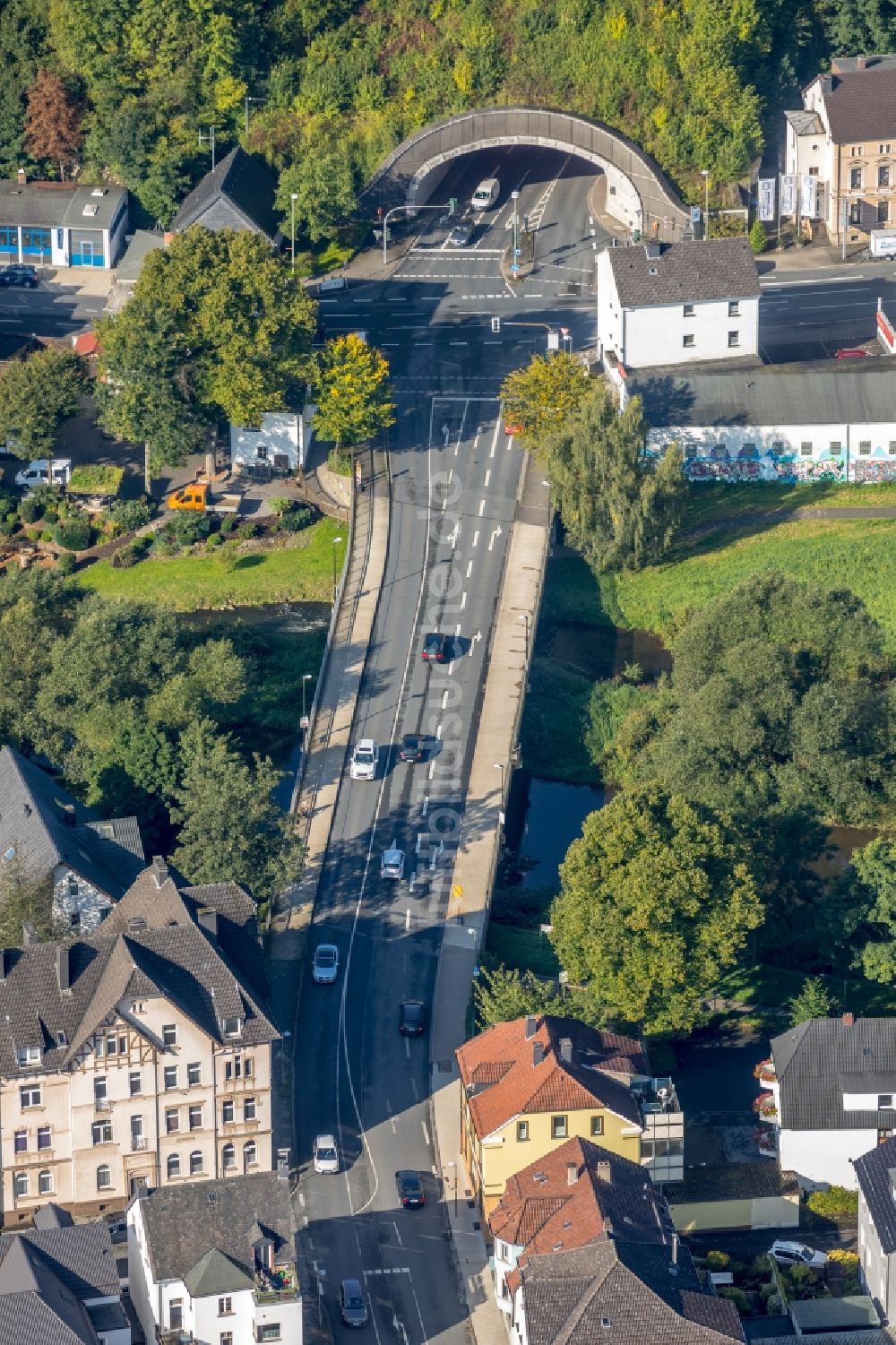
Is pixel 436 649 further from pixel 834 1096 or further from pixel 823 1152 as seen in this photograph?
pixel 823 1152

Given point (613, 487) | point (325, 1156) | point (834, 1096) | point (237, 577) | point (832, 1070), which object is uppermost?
point (613, 487)

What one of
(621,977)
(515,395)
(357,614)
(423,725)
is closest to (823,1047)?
(621,977)

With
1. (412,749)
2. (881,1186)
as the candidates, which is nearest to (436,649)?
(412,749)

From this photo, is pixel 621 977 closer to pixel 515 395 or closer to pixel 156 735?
pixel 156 735

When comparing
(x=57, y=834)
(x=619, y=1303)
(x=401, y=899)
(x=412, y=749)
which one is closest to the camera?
(x=619, y=1303)

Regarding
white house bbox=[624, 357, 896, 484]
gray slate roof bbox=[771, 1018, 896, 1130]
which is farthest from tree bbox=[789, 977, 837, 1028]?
white house bbox=[624, 357, 896, 484]

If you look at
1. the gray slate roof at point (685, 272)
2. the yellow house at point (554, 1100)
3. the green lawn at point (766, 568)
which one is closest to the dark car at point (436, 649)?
the green lawn at point (766, 568)
